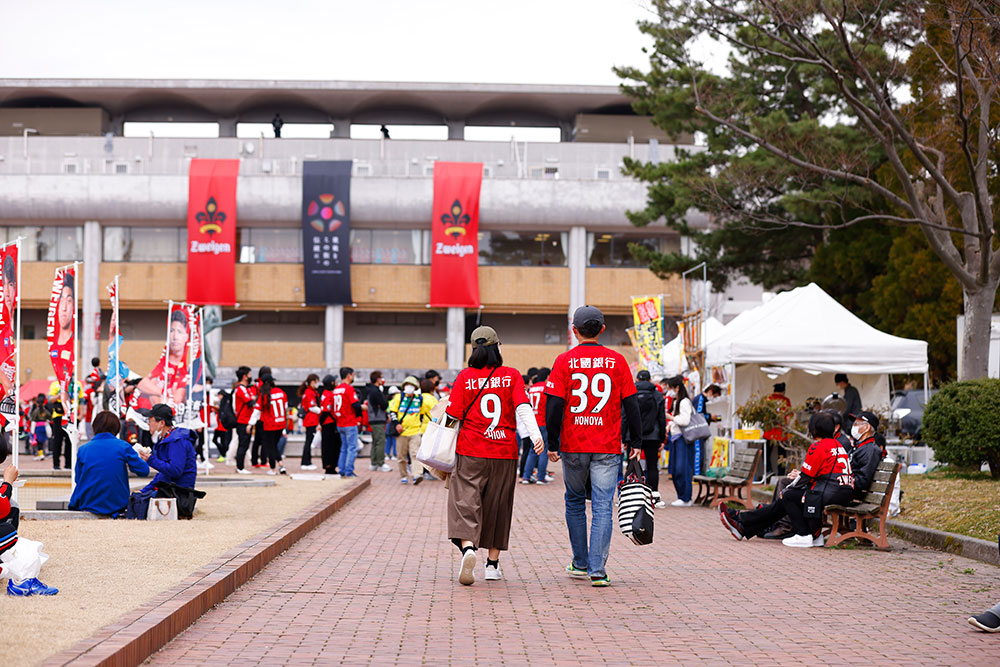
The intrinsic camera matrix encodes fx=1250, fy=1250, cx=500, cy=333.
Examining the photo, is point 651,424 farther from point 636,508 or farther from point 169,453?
point 636,508

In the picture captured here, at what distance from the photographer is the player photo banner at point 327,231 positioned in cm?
5259

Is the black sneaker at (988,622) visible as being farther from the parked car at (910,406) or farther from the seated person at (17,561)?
the parked car at (910,406)

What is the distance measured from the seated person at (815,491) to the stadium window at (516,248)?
4315 cm

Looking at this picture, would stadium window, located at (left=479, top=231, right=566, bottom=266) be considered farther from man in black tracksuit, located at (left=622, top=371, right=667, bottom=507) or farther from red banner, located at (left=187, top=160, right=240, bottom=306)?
man in black tracksuit, located at (left=622, top=371, right=667, bottom=507)

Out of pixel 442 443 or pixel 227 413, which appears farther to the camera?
pixel 227 413

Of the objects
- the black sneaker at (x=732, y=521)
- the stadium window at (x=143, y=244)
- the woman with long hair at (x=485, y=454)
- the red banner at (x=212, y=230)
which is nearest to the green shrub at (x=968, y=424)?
the black sneaker at (x=732, y=521)

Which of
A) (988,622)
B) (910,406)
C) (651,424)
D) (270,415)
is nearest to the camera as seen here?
(988,622)

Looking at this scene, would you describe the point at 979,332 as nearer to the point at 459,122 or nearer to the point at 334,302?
the point at 334,302

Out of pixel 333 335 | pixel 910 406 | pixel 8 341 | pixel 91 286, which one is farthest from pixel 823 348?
pixel 91 286

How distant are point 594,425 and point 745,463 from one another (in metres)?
8.03

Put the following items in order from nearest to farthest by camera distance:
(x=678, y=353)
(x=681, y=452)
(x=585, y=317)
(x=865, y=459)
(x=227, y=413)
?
(x=585, y=317), (x=865, y=459), (x=681, y=452), (x=227, y=413), (x=678, y=353)

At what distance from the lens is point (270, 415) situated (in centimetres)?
2164

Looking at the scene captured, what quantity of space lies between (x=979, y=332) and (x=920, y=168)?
8.95 metres

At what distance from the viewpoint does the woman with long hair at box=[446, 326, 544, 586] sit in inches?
359
